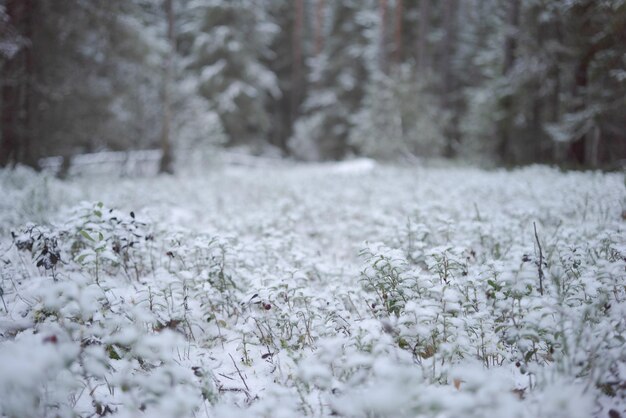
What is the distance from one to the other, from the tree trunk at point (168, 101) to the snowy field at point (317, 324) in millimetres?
7207

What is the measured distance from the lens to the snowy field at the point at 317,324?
1729 millimetres

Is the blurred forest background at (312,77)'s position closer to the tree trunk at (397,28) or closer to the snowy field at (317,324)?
the tree trunk at (397,28)

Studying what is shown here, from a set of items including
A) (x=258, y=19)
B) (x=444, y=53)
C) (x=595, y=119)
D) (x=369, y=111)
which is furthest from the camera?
(x=444, y=53)

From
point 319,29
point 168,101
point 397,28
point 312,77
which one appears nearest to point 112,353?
point 168,101

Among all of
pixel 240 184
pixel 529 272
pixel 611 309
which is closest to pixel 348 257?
pixel 529 272

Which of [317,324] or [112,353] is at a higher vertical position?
[317,324]

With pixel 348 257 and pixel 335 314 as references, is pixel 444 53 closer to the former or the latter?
pixel 348 257

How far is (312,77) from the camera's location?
22.4 metres

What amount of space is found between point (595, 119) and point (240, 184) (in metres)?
9.19

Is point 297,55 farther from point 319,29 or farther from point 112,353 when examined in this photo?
point 112,353

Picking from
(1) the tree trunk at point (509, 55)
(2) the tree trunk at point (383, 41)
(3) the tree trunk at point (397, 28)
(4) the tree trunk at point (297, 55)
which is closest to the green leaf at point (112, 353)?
(1) the tree trunk at point (509, 55)

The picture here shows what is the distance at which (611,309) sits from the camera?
241 cm

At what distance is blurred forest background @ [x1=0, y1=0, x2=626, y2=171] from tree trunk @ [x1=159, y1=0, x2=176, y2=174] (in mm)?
46

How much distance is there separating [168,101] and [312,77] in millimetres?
13057
